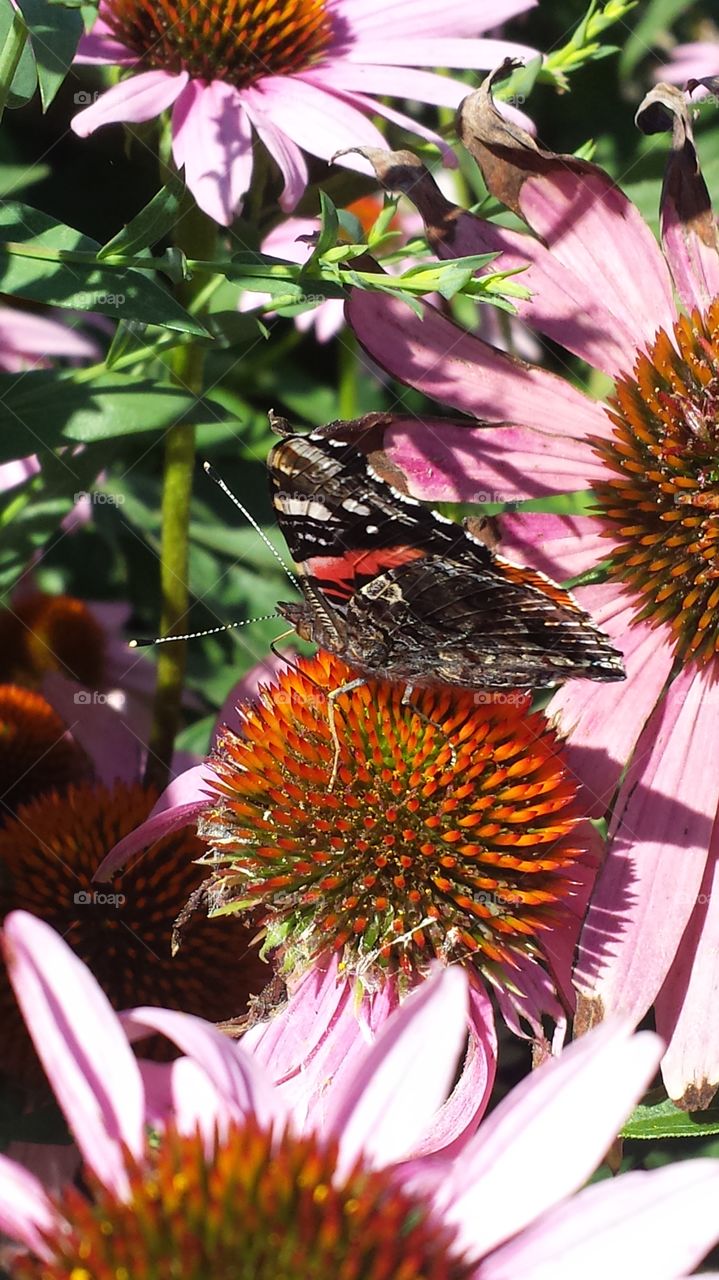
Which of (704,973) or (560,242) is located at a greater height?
(560,242)

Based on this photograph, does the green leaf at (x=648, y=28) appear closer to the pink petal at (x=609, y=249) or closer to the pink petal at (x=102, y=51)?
the pink petal at (x=609, y=249)

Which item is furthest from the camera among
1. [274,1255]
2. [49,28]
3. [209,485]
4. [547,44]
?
[547,44]

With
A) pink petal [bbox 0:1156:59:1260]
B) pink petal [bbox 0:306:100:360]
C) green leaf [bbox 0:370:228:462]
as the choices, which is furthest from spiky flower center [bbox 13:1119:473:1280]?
pink petal [bbox 0:306:100:360]

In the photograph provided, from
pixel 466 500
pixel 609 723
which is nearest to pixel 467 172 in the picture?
pixel 466 500

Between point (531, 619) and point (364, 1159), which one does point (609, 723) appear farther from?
point (364, 1159)

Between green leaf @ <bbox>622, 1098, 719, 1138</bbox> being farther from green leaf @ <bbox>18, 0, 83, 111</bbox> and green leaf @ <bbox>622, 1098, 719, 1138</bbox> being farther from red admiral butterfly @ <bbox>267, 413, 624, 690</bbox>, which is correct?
green leaf @ <bbox>18, 0, 83, 111</bbox>

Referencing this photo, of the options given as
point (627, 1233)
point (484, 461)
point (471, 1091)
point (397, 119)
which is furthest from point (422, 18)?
point (627, 1233)

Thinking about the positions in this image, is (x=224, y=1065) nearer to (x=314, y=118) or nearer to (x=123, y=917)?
(x=123, y=917)
